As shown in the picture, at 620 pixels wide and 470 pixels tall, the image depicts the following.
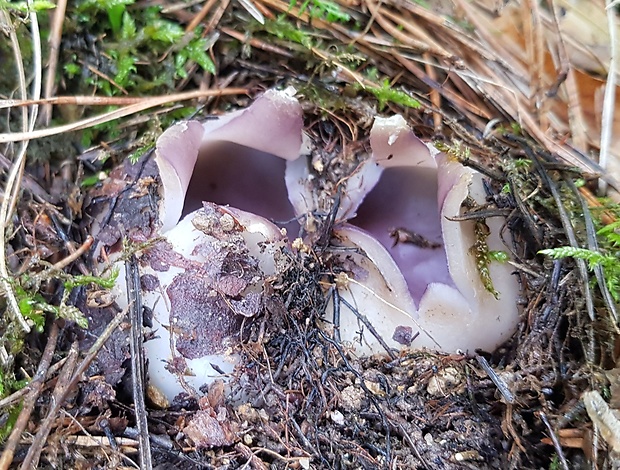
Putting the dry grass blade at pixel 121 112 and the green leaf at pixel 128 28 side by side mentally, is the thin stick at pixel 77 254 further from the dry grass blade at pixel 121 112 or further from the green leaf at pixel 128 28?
the green leaf at pixel 128 28

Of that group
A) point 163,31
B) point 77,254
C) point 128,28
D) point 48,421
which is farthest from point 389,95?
point 48,421

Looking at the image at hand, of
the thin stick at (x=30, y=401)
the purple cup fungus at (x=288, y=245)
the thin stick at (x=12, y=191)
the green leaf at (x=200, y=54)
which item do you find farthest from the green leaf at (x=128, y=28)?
the thin stick at (x=30, y=401)

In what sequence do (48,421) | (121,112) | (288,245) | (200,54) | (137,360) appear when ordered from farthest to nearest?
(200,54) → (121,112) → (288,245) → (137,360) → (48,421)

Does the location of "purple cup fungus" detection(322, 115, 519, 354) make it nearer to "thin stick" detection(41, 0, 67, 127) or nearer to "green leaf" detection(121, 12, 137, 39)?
"green leaf" detection(121, 12, 137, 39)

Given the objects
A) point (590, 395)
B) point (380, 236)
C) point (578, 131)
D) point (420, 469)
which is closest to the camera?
point (590, 395)

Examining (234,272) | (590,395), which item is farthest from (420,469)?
(234,272)

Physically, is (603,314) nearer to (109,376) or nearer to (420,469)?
(420,469)

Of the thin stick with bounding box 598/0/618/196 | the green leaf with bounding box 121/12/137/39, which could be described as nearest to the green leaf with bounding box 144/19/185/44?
the green leaf with bounding box 121/12/137/39

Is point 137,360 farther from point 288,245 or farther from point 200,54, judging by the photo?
point 200,54
